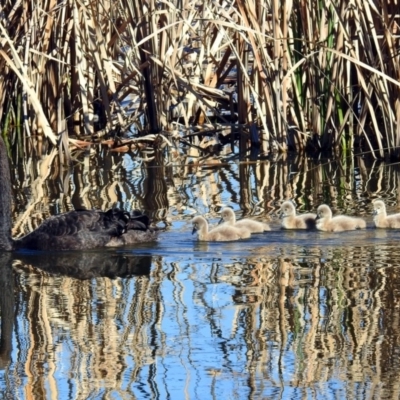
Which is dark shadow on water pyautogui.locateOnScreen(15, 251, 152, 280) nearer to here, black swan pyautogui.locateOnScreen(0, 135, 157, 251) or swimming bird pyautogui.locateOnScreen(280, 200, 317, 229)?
black swan pyautogui.locateOnScreen(0, 135, 157, 251)

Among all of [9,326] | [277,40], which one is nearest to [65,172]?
[277,40]

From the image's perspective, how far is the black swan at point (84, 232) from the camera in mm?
7051

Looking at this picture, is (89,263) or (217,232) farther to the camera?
(217,232)

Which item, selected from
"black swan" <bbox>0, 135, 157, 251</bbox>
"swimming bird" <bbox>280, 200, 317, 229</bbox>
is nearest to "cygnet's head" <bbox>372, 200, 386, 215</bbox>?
"swimming bird" <bbox>280, 200, 317, 229</bbox>

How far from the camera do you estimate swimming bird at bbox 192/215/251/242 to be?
7.12 metres

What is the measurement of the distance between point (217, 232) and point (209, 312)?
167 cm

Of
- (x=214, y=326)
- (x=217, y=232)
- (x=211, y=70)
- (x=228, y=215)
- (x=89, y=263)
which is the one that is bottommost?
(x=214, y=326)

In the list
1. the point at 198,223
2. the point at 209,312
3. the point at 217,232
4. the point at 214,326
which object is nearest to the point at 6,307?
the point at 209,312

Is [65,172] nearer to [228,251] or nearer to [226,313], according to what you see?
[228,251]

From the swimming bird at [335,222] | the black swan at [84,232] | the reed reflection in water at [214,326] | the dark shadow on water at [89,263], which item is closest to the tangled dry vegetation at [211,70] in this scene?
the swimming bird at [335,222]

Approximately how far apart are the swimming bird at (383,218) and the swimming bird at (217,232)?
832 millimetres

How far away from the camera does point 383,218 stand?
7.27m

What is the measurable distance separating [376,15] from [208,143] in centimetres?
245

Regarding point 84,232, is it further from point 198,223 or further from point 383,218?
point 383,218
